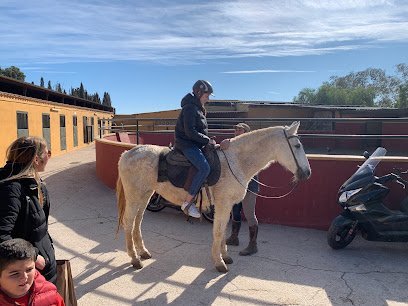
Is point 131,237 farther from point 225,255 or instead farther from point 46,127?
point 46,127

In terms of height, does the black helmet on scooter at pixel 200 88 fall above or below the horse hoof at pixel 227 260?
above

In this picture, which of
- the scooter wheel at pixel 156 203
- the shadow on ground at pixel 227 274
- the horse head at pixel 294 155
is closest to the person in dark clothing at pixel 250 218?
the shadow on ground at pixel 227 274

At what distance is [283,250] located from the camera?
17.1 feet

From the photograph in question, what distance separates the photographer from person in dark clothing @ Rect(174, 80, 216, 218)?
4410mm

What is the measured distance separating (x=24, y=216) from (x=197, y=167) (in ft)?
8.16

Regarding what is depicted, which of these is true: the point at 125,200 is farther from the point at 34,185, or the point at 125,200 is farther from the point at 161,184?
the point at 34,185

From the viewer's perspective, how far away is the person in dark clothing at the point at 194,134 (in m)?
4.41

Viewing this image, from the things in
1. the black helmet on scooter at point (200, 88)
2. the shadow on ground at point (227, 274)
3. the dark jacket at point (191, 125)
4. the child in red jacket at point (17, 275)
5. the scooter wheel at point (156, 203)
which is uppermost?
the black helmet on scooter at point (200, 88)

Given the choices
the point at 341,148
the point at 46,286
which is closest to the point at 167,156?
the point at 46,286

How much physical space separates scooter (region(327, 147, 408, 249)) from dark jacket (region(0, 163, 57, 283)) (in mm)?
4098

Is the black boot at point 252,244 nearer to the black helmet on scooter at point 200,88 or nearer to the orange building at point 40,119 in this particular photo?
the black helmet on scooter at point 200,88

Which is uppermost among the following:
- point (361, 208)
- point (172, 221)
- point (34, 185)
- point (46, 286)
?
point (34, 185)

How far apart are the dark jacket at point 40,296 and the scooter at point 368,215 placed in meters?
4.16

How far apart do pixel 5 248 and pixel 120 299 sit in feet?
7.49
